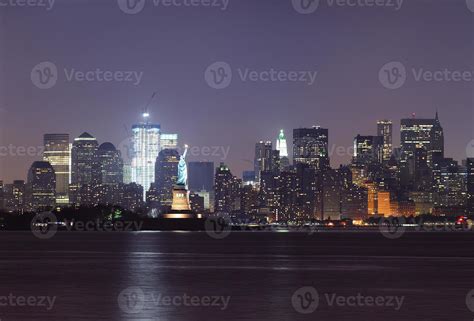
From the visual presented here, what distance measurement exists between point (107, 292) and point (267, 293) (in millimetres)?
7244

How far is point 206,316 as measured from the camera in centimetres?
4047

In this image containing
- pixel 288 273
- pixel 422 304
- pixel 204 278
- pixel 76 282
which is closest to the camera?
pixel 422 304

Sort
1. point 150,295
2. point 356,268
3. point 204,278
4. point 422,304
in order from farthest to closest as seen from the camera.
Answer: point 356,268
point 204,278
point 150,295
point 422,304

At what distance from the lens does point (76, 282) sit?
57.6 metres

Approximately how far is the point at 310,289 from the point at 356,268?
67.4 feet

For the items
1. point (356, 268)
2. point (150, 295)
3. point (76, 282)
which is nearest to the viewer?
point (150, 295)

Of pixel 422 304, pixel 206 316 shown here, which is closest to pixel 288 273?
pixel 422 304

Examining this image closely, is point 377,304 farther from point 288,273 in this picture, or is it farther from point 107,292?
point 288,273

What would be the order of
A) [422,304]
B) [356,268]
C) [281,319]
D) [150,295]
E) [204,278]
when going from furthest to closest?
[356,268]
[204,278]
[150,295]
[422,304]
[281,319]

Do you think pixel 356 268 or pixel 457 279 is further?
pixel 356 268

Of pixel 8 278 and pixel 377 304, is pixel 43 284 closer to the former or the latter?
pixel 8 278

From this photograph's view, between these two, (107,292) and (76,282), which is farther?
(76,282)

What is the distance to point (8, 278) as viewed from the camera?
60.2m

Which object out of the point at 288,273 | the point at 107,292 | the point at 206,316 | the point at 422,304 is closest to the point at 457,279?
the point at 288,273
